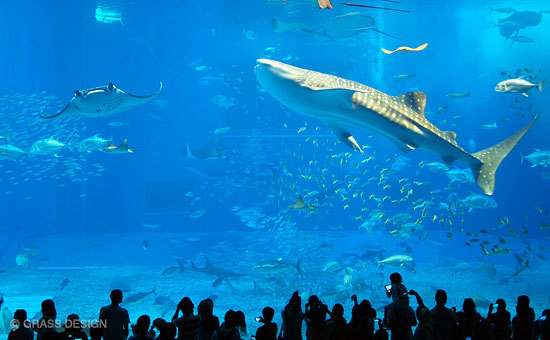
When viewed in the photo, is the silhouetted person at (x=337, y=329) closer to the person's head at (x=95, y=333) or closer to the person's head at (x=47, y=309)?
the person's head at (x=95, y=333)

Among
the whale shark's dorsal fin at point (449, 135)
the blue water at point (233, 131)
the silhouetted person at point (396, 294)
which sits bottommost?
the silhouetted person at point (396, 294)

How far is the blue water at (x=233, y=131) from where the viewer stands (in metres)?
16.9

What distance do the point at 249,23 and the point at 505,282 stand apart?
16498 mm

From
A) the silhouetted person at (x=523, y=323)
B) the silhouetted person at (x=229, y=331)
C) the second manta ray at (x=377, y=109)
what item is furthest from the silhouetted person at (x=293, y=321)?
the second manta ray at (x=377, y=109)

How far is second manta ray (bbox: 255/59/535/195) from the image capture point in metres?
4.09

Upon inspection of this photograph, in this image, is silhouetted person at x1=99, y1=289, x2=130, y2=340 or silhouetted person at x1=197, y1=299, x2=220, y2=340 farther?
silhouetted person at x1=99, y1=289, x2=130, y2=340

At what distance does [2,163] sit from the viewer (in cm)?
2358

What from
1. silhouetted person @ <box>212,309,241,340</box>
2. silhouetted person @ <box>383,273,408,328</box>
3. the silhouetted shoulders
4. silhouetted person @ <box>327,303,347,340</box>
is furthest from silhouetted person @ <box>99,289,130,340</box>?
silhouetted person @ <box>383,273,408,328</box>

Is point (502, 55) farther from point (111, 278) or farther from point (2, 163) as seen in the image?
point (2, 163)

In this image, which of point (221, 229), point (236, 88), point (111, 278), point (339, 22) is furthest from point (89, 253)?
point (339, 22)

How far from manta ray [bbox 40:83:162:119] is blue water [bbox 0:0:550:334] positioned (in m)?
9.04

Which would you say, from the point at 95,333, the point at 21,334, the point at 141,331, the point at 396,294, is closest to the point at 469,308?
the point at 396,294

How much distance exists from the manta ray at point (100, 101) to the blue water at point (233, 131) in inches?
356

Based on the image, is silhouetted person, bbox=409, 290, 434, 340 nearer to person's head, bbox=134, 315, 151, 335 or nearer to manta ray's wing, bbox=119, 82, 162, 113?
person's head, bbox=134, 315, 151, 335
